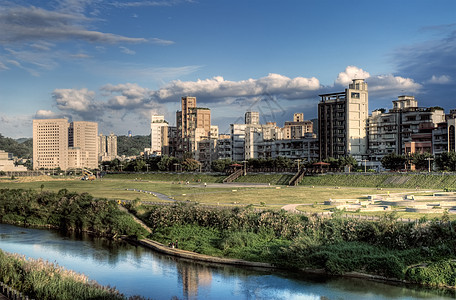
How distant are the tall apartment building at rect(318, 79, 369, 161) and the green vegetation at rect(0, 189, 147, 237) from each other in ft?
230

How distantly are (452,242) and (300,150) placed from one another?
95.9 meters

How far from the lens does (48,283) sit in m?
29.1

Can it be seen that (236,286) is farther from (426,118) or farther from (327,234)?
(426,118)

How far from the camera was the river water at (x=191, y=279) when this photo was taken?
33.8m

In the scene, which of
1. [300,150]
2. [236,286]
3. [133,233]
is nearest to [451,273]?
[236,286]

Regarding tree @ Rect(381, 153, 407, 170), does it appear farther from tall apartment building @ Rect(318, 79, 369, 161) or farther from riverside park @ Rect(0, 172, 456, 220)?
tall apartment building @ Rect(318, 79, 369, 161)

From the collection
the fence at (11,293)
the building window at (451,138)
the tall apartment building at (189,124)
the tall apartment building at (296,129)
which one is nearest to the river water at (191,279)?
the fence at (11,293)

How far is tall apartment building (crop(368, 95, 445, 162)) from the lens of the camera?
114812mm

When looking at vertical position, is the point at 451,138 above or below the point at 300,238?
above

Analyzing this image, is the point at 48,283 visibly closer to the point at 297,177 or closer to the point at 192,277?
the point at 192,277

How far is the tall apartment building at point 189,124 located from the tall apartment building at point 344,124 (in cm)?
5759

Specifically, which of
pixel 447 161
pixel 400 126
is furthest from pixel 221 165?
pixel 447 161

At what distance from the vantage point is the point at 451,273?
1400 inches

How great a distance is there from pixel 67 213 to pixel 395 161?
6483 centimetres
